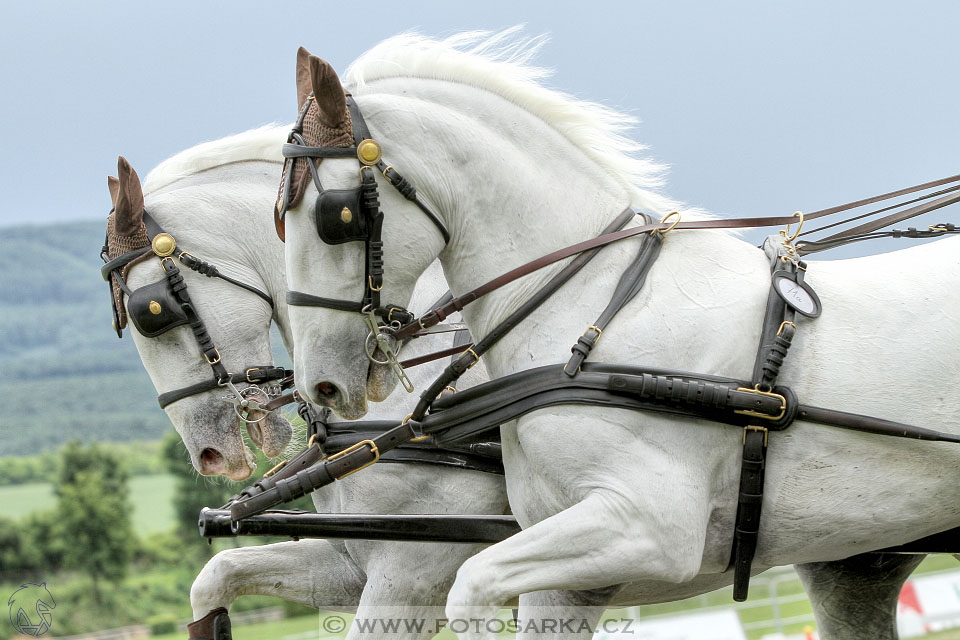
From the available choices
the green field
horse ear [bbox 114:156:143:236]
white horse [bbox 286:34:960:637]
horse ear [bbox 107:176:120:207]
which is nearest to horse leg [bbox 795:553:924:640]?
white horse [bbox 286:34:960:637]

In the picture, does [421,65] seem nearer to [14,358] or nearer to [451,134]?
[451,134]

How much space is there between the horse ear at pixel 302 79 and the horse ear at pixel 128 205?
119cm

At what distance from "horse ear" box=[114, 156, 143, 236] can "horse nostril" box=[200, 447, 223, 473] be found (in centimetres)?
105

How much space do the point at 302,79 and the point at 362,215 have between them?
2.76 feet

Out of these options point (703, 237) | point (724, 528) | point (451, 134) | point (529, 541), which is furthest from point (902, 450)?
point (451, 134)

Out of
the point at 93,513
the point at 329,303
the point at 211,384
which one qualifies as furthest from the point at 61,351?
the point at 329,303

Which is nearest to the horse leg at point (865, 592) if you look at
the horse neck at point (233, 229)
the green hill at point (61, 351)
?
the horse neck at point (233, 229)

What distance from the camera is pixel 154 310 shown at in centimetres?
458

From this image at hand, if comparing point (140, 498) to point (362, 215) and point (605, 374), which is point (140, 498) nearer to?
point (362, 215)

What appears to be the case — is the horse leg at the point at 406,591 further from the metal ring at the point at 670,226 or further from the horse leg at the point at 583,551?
the metal ring at the point at 670,226

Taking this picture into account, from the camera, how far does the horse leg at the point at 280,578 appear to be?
15.6 ft

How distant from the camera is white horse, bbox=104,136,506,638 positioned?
4.69 m

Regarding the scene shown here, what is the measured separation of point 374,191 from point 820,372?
150 centimetres

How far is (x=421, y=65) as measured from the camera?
143 inches
